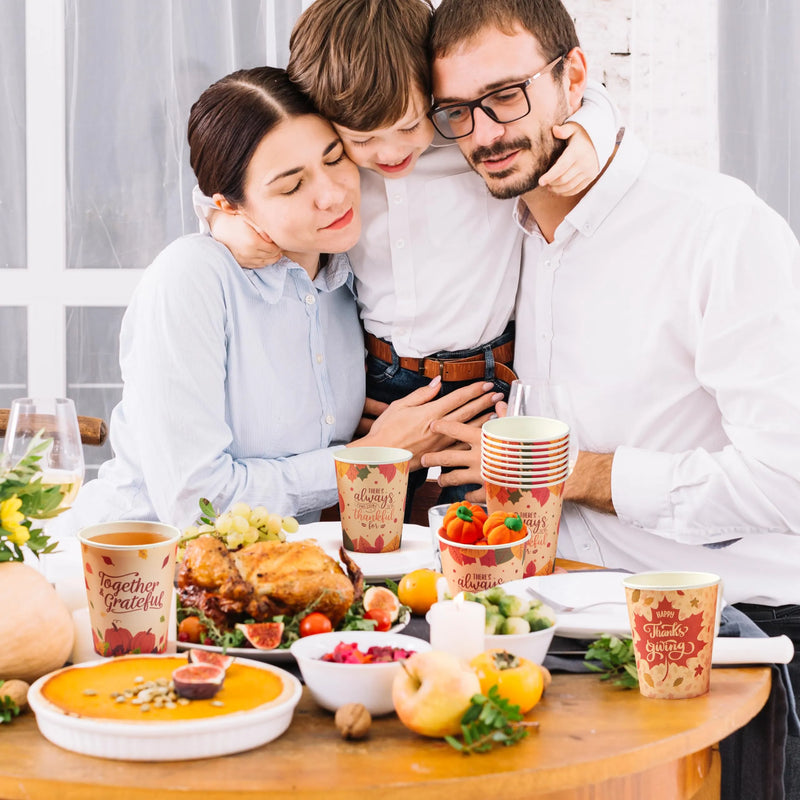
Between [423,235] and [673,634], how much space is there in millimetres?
1315

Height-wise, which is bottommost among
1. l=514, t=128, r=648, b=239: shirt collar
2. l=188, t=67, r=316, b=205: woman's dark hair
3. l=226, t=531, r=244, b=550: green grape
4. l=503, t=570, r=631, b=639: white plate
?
l=503, t=570, r=631, b=639: white plate

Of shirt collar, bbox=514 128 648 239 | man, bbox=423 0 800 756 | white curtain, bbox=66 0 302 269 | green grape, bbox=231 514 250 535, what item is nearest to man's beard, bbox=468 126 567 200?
man, bbox=423 0 800 756

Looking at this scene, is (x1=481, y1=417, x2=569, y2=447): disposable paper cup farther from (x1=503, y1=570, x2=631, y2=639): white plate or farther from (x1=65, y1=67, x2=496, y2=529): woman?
(x1=65, y1=67, x2=496, y2=529): woman

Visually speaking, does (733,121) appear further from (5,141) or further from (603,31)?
(5,141)

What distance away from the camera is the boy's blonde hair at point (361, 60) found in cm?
199

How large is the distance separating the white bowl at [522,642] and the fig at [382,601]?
0.67 feet

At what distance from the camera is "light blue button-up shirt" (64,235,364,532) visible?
6.86 ft

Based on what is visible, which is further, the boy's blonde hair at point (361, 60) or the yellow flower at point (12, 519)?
the boy's blonde hair at point (361, 60)

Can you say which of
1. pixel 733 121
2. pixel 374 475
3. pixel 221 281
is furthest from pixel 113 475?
pixel 733 121

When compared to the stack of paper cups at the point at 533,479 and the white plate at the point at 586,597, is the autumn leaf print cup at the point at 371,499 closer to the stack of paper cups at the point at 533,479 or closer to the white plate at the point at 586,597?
the stack of paper cups at the point at 533,479

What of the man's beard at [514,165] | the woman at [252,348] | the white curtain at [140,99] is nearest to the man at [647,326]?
the man's beard at [514,165]

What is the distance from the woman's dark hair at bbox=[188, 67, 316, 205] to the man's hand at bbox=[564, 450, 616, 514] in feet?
2.92

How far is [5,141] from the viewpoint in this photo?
3539 mm

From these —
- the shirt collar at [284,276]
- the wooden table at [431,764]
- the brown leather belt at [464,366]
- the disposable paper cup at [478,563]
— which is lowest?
the wooden table at [431,764]
